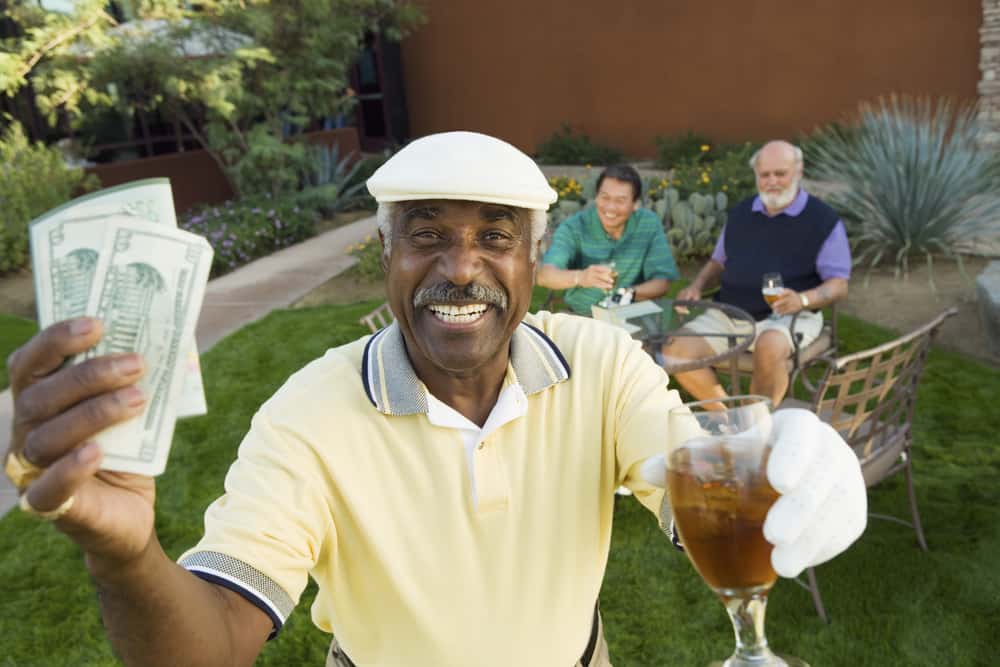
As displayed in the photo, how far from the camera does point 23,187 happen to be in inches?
405

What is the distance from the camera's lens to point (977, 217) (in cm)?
704

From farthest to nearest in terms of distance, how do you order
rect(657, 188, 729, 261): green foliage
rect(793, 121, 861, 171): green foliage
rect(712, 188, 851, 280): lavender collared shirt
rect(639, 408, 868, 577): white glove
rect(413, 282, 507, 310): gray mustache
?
rect(793, 121, 861, 171): green foliage, rect(657, 188, 729, 261): green foliage, rect(712, 188, 851, 280): lavender collared shirt, rect(413, 282, 507, 310): gray mustache, rect(639, 408, 868, 577): white glove

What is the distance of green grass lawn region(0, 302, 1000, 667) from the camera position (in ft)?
10.3

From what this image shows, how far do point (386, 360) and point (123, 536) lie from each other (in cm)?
77

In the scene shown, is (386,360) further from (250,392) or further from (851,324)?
(851,324)

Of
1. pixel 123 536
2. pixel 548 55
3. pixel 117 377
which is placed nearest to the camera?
pixel 117 377

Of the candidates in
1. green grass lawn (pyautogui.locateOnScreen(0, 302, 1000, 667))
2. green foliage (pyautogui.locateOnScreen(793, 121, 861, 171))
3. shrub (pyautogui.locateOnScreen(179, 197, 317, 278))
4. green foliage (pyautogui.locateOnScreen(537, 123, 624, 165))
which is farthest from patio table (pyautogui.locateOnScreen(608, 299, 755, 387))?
green foliage (pyautogui.locateOnScreen(537, 123, 624, 165))

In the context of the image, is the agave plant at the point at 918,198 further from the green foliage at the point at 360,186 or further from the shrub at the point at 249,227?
the green foliage at the point at 360,186

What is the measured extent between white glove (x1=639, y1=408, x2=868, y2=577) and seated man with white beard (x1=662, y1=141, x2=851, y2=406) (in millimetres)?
3399

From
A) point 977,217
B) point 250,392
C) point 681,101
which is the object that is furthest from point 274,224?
point 977,217

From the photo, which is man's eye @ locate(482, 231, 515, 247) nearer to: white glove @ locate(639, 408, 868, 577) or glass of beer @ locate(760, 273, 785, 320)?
white glove @ locate(639, 408, 868, 577)

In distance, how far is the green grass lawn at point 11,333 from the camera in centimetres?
716

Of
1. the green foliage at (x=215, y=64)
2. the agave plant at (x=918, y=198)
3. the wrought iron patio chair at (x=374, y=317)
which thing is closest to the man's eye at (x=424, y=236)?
the wrought iron patio chair at (x=374, y=317)

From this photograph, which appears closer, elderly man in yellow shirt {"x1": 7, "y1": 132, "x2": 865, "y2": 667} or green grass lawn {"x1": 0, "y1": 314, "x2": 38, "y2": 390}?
elderly man in yellow shirt {"x1": 7, "y1": 132, "x2": 865, "y2": 667}
